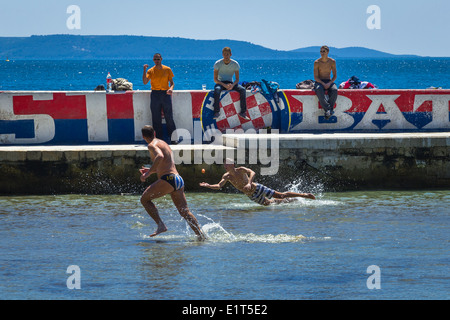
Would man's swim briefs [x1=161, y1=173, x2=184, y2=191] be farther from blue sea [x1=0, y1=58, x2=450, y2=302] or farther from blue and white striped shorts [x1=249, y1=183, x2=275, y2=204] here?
blue and white striped shorts [x1=249, y1=183, x2=275, y2=204]

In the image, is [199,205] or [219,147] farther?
[219,147]

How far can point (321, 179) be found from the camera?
53.9 ft

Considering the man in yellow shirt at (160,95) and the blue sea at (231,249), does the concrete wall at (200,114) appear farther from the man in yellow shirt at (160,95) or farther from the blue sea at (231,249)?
the blue sea at (231,249)

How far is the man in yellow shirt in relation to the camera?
17000mm

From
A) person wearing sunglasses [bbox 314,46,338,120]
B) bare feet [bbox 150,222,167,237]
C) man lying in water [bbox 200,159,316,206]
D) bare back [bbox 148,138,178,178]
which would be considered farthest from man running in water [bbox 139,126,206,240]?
person wearing sunglasses [bbox 314,46,338,120]

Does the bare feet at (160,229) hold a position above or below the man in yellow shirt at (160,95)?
below

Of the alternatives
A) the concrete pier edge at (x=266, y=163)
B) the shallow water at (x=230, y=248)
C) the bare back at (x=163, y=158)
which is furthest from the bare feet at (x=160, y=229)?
the concrete pier edge at (x=266, y=163)

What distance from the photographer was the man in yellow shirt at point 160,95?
669 inches

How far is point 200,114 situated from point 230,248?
6.59m

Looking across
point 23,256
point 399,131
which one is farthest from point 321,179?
point 23,256

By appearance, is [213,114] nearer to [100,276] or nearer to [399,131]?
[399,131]

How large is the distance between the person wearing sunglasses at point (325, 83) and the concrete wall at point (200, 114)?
246mm

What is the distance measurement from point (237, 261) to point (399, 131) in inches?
341

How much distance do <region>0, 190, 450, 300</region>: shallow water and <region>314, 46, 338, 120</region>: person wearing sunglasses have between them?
267 centimetres
